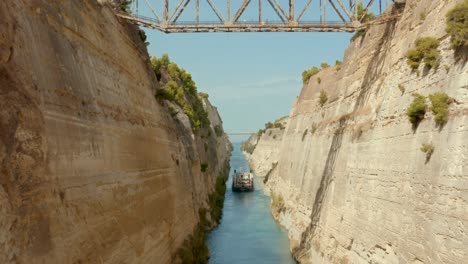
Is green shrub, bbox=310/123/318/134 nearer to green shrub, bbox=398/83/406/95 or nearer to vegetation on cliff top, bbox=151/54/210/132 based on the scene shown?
vegetation on cliff top, bbox=151/54/210/132

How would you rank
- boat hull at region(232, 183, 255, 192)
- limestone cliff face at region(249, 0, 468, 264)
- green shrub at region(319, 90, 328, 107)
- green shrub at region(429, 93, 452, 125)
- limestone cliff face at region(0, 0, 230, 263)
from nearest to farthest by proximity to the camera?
limestone cliff face at region(0, 0, 230, 263) < limestone cliff face at region(249, 0, 468, 264) < green shrub at region(429, 93, 452, 125) < green shrub at region(319, 90, 328, 107) < boat hull at region(232, 183, 255, 192)

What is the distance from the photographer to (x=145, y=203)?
16188 millimetres

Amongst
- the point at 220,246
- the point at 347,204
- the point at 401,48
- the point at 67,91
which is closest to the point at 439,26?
the point at 401,48

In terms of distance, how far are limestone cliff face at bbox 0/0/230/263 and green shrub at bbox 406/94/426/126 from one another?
936cm

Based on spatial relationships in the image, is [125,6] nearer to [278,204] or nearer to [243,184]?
[278,204]

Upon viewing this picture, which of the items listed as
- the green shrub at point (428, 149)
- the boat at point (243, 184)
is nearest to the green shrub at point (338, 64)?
the green shrub at point (428, 149)

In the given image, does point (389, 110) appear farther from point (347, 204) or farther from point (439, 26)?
point (347, 204)

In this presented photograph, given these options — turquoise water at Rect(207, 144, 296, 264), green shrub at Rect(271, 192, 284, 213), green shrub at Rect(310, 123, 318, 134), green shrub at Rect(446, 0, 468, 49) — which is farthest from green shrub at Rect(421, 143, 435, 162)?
green shrub at Rect(271, 192, 284, 213)

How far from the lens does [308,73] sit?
3725 centimetres

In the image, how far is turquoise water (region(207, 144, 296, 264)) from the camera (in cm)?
2581

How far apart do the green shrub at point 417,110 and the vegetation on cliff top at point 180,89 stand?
1341 centimetres

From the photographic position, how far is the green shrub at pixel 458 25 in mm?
11320

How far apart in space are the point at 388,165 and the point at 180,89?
67.7ft

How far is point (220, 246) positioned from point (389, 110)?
1662 cm
